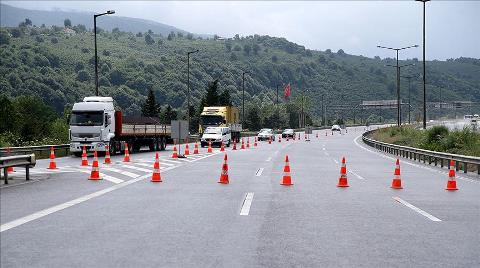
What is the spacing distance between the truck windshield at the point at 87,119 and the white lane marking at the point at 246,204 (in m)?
19.9

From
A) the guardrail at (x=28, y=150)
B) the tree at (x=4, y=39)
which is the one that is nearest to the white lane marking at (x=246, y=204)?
the guardrail at (x=28, y=150)

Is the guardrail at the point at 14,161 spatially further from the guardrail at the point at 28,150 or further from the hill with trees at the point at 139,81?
the hill with trees at the point at 139,81

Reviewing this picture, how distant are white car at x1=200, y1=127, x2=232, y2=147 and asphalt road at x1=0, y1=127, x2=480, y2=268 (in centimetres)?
3142

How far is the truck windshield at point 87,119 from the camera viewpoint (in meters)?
32.2

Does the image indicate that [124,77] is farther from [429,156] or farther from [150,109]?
[429,156]

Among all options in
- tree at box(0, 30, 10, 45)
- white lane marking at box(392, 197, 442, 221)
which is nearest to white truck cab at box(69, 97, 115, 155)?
white lane marking at box(392, 197, 442, 221)

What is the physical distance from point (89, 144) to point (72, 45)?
152036mm

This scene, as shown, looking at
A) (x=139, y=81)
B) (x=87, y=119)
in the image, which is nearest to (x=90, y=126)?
(x=87, y=119)

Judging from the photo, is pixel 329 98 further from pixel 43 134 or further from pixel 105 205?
pixel 105 205

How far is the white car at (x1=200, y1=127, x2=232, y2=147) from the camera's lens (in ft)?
160

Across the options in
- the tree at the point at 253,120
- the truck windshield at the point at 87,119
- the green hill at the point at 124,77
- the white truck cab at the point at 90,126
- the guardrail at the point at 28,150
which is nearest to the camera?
the guardrail at the point at 28,150

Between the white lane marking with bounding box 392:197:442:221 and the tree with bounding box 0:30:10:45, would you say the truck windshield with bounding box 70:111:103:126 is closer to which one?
the white lane marking with bounding box 392:197:442:221

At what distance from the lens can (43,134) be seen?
49.9 metres

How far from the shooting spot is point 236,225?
31.3 ft
